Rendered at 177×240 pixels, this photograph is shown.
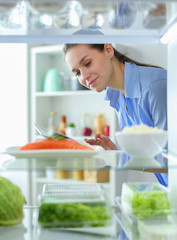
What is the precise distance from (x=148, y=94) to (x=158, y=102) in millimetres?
57

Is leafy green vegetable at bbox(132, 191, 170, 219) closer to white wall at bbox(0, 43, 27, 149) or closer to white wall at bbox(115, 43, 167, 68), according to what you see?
white wall at bbox(115, 43, 167, 68)

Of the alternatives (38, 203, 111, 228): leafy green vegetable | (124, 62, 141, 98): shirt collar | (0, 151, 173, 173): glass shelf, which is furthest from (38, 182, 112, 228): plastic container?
(124, 62, 141, 98): shirt collar

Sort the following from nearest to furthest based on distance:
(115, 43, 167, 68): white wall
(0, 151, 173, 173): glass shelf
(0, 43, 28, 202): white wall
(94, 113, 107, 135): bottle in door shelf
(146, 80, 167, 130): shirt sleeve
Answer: (0, 151, 173, 173): glass shelf
(146, 80, 167, 130): shirt sleeve
(115, 43, 167, 68): white wall
(94, 113, 107, 135): bottle in door shelf
(0, 43, 28, 202): white wall

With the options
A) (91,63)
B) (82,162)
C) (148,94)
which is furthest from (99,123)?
(82,162)

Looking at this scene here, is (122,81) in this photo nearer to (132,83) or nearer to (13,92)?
(132,83)

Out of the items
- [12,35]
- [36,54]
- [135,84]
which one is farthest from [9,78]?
[12,35]

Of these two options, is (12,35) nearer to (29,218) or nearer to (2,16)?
(2,16)

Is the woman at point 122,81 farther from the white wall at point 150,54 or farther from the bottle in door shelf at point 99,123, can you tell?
the bottle in door shelf at point 99,123

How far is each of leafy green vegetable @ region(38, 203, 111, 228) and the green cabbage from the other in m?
0.10

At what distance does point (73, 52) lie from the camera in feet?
5.68

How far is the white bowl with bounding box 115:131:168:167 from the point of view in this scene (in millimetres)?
821

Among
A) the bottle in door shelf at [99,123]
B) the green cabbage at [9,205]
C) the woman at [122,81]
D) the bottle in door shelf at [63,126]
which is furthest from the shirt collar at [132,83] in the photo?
the bottle in door shelf at [63,126]

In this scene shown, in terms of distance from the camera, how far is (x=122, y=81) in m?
1.89

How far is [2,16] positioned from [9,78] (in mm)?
3043
